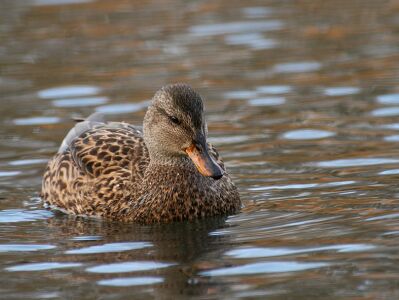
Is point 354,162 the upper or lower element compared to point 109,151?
lower

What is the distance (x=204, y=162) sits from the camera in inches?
342

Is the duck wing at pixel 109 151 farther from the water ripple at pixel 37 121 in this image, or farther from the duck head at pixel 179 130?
the water ripple at pixel 37 121

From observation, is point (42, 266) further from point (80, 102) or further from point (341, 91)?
point (341, 91)

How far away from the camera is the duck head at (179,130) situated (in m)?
8.80

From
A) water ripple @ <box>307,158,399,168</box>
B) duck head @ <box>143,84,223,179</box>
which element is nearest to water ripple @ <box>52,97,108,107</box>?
water ripple @ <box>307,158,399,168</box>

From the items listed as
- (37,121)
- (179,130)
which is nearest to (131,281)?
(179,130)

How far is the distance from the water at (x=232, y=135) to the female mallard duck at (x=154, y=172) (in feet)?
0.58

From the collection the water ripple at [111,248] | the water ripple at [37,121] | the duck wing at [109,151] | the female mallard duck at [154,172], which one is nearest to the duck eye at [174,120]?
the female mallard duck at [154,172]

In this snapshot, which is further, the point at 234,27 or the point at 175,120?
the point at 234,27

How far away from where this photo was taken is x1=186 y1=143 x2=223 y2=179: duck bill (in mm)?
8609

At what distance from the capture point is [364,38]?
629 inches

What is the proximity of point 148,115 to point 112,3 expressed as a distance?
1058 cm

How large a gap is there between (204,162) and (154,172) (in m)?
0.86

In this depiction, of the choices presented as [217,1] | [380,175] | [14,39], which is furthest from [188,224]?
[217,1]
